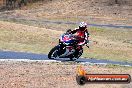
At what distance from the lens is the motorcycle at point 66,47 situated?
23.1 meters

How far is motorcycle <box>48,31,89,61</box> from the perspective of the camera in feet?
75.7

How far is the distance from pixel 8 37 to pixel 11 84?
60.0 feet

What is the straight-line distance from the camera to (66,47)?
76.3 ft

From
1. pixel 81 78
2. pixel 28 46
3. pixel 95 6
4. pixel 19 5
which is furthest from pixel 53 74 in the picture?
pixel 19 5

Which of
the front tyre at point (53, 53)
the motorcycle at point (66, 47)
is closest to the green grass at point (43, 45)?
the motorcycle at point (66, 47)

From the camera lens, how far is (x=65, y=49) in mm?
23328

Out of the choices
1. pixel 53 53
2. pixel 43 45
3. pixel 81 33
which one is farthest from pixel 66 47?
pixel 43 45

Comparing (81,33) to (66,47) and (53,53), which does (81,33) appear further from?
(53,53)

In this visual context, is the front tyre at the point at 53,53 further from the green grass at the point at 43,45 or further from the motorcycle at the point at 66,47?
the green grass at the point at 43,45

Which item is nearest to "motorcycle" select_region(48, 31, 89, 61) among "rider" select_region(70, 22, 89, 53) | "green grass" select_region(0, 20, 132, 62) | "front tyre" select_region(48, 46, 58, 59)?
"front tyre" select_region(48, 46, 58, 59)

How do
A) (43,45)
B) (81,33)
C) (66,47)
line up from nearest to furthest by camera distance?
1. (81,33)
2. (66,47)
3. (43,45)

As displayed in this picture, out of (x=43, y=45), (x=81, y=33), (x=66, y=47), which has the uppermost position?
(x=81, y=33)

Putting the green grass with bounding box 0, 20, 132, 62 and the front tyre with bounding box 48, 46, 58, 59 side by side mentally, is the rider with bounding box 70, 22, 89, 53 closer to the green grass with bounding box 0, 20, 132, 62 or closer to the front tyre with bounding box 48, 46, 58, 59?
the front tyre with bounding box 48, 46, 58, 59

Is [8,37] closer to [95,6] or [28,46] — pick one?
[28,46]
